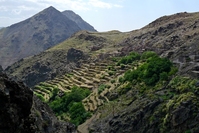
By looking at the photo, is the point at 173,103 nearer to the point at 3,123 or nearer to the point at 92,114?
the point at 92,114

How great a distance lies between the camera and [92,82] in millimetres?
77188

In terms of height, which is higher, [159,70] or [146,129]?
[159,70]

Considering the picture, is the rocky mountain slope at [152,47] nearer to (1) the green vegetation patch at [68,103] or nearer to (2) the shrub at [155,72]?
(2) the shrub at [155,72]

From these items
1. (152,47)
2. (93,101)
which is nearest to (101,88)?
(93,101)

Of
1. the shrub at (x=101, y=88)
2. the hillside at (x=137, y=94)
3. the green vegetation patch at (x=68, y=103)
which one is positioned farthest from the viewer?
the shrub at (x=101, y=88)

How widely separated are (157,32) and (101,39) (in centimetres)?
5254

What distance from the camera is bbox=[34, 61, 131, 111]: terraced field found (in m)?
62.9

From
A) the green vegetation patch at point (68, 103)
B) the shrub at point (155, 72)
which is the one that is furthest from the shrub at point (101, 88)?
the shrub at point (155, 72)

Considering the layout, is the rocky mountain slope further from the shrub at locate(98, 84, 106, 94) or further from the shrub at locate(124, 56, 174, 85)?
the shrub at locate(98, 84, 106, 94)

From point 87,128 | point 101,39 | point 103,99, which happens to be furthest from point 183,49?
point 101,39

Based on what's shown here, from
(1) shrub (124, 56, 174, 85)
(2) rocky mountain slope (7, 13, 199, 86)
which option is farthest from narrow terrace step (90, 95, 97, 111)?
(2) rocky mountain slope (7, 13, 199, 86)

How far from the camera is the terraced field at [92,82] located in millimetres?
62881

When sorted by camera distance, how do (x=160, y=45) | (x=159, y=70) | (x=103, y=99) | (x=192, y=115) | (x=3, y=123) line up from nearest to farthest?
1. (x=3, y=123)
2. (x=192, y=115)
3. (x=159, y=70)
4. (x=103, y=99)
5. (x=160, y=45)

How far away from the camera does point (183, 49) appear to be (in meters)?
64.1
